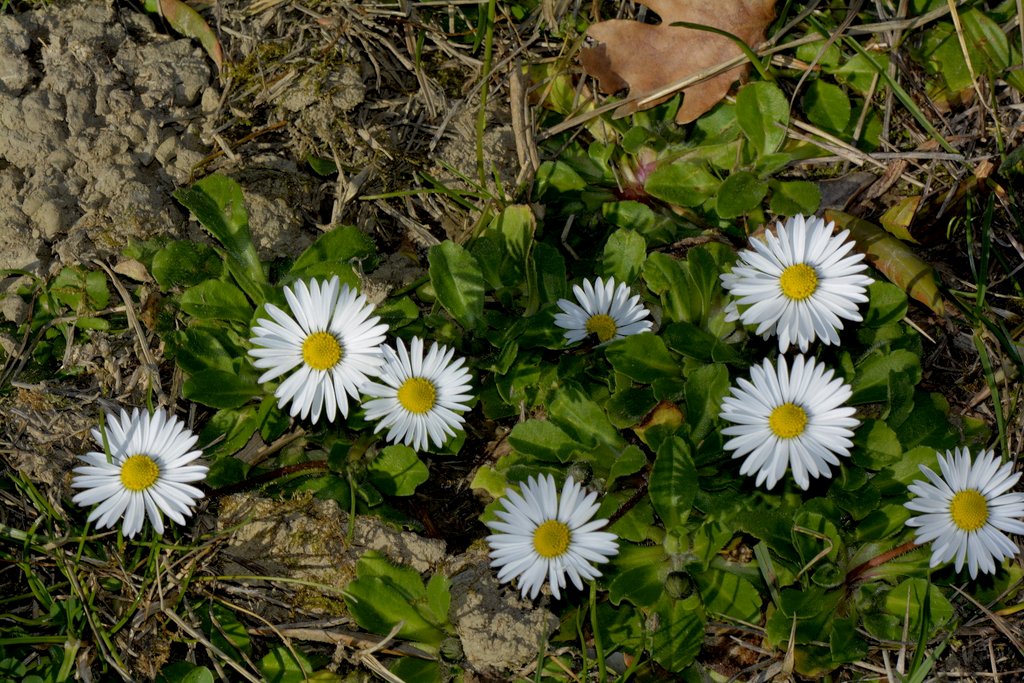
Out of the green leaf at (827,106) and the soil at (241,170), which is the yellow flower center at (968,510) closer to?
the soil at (241,170)

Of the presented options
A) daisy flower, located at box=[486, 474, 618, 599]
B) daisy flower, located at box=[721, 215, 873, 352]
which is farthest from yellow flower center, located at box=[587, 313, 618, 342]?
daisy flower, located at box=[486, 474, 618, 599]

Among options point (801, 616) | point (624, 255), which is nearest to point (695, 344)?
point (624, 255)

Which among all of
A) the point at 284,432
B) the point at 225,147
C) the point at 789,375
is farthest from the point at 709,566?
the point at 225,147

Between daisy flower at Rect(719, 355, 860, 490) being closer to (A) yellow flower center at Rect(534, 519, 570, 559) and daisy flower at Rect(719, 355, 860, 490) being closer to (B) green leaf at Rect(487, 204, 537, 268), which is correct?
(A) yellow flower center at Rect(534, 519, 570, 559)

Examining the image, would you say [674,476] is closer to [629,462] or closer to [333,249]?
[629,462]

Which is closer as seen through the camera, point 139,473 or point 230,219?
point 139,473
